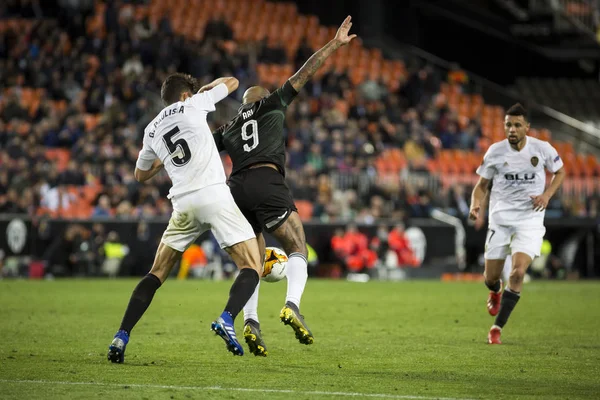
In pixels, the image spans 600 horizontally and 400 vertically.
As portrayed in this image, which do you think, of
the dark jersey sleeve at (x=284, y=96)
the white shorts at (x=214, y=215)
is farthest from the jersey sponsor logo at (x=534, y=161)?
the white shorts at (x=214, y=215)

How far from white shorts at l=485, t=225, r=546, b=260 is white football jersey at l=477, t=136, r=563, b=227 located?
0.08 m

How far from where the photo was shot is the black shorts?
9.04 metres

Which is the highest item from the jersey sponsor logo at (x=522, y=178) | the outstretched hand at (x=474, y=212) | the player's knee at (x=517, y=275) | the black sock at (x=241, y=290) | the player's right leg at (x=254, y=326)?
the jersey sponsor logo at (x=522, y=178)

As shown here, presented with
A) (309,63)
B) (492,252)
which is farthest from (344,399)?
(492,252)

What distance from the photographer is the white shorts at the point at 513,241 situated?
424 inches

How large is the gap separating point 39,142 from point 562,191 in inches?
534

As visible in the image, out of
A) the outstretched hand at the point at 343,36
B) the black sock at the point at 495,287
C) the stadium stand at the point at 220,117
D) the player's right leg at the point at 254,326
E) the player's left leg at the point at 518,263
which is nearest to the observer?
the player's right leg at the point at 254,326

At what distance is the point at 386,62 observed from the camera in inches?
1362

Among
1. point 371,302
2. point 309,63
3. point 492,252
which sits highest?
point 309,63

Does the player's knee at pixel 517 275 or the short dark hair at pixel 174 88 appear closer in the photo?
the short dark hair at pixel 174 88

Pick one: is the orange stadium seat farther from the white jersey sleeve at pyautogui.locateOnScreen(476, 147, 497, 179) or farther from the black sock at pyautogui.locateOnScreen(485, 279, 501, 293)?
the white jersey sleeve at pyautogui.locateOnScreen(476, 147, 497, 179)

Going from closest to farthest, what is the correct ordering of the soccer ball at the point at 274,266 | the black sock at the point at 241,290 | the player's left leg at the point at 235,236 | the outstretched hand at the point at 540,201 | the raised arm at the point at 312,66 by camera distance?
the black sock at the point at 241,290 → the player's left leg at the point at 235,236 → the raised arm at the point at 312,66 → the soccer ball at the point at 274,266 → the outstretched hand at the point at 540,201

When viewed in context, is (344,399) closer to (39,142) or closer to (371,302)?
(371,302)

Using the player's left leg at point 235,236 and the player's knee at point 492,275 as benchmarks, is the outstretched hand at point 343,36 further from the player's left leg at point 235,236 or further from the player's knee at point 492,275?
the player's knee at point 492,275
